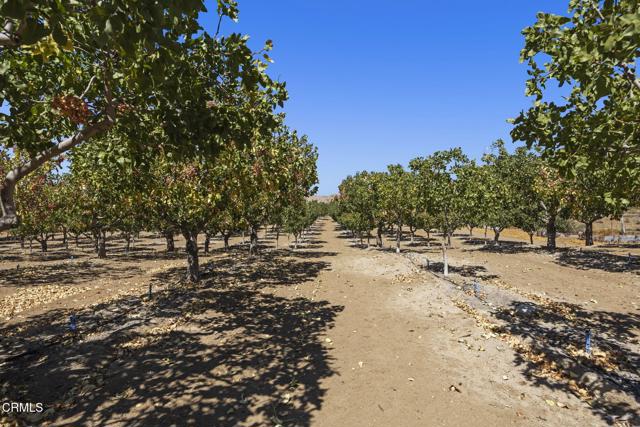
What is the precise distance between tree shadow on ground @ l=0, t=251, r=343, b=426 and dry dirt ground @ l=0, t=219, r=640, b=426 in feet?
0.15

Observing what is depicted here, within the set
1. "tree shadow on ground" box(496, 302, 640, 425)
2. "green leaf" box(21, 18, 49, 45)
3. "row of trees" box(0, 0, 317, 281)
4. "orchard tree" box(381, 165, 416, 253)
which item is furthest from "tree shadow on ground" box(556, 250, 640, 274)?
"green leaf" box(21, 18, 49, 45)

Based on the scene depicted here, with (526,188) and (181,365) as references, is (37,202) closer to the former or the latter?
(181,365)

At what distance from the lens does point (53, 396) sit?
7.85 metres

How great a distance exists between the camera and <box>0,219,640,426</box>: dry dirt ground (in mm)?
7445

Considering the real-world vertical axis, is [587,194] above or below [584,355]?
above

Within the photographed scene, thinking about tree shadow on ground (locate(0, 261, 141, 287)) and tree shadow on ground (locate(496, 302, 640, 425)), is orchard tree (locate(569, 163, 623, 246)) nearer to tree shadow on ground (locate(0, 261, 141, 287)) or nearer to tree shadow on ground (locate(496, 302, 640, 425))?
tree shadow on ground (locate(496, 302, 640, 425))

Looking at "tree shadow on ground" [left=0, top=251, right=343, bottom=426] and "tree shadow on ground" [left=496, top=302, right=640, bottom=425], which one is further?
"tree shadow on ground" [left=496, top=302, right=640, bottom=425]

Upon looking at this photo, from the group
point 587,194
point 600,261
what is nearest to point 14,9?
point 587,194

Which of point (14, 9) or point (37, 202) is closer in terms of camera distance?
point (14, 9)

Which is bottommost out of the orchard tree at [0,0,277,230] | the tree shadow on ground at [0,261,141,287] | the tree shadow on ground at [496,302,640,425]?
the tree shadow on ground at [496,302,640,425]

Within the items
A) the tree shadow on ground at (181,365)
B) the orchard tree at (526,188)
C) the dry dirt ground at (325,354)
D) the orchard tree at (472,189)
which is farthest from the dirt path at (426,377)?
the orchard tree at (526,188)

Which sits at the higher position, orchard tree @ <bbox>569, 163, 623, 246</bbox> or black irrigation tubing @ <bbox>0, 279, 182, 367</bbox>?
orchard tree @ <bbox>569, 163, 623, 246</bbox>

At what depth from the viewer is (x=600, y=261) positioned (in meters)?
29.2

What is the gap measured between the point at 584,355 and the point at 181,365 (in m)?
11.0
